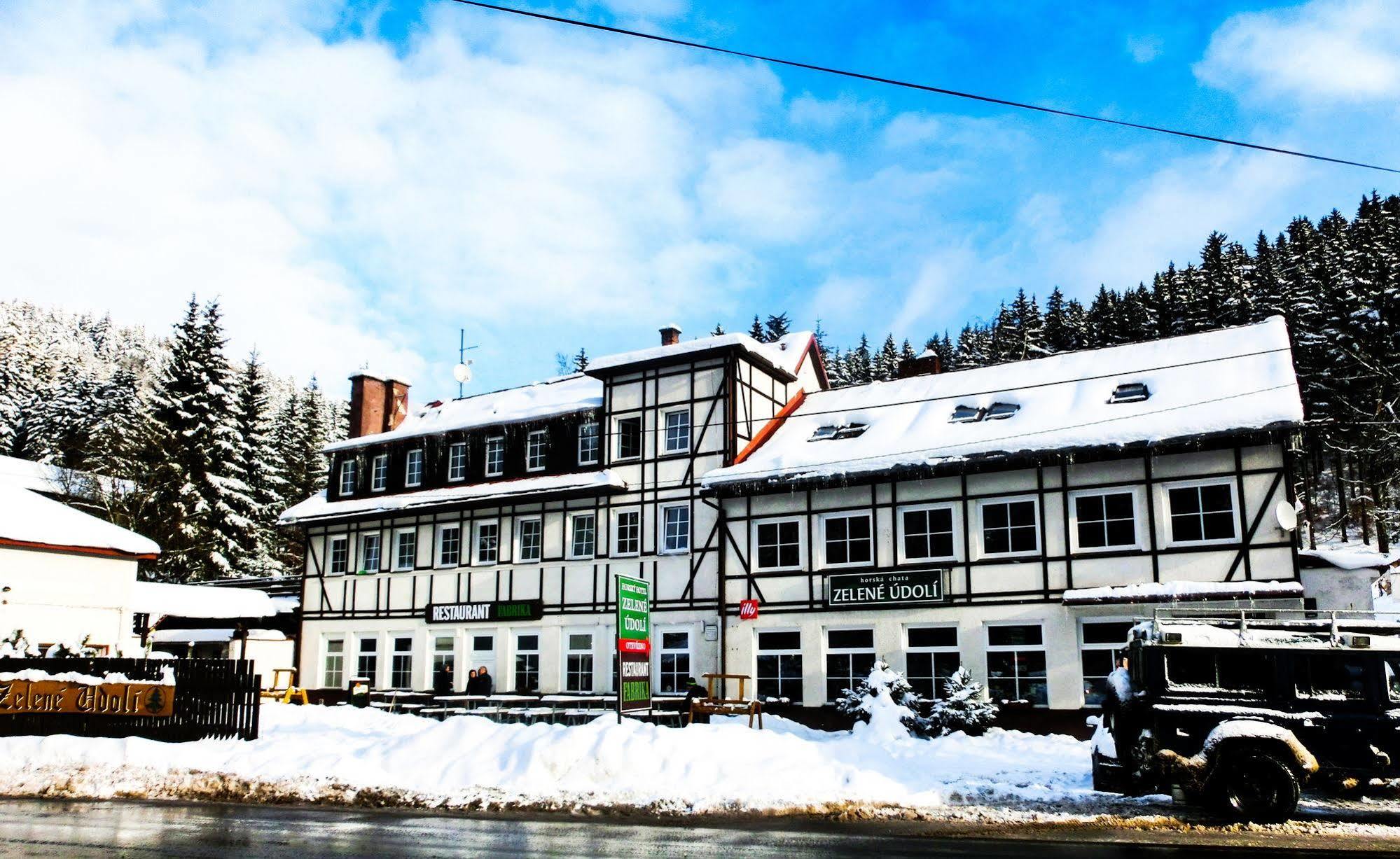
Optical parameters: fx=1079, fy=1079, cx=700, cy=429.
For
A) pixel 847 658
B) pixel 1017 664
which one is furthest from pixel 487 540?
pixel 1017 664

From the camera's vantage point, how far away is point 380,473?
37844 mm

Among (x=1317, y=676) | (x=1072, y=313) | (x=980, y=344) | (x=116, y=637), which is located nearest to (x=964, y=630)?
(x=1317, y=676)

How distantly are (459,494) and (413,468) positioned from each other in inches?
147

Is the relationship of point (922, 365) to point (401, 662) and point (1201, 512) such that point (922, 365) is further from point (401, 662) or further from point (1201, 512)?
point (401, 662)

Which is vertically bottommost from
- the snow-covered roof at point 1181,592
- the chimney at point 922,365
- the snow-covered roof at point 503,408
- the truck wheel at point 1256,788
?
the truck wheel at point 1256,788

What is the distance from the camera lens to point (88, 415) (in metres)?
69.5

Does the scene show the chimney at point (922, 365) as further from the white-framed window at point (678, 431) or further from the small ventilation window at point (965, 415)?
the white-framed window at point (678, 431)

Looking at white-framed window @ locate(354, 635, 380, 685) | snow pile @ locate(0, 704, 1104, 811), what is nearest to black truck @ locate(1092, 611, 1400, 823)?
snow pile @ locate(0, 704, 1104, 811)

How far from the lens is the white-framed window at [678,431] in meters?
31.0

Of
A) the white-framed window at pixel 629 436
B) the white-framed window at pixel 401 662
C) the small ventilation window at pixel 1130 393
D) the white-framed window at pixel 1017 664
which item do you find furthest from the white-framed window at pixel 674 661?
the small ventilation window at pixel 1130 393

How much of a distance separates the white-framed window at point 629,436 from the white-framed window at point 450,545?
6303 millimetres

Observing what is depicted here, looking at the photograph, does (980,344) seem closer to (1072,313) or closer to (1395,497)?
(1072,313)

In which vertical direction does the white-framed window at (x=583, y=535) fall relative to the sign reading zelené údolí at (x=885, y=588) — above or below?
above

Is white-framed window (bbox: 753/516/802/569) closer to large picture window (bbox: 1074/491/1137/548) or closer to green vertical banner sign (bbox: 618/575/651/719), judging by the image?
large picture window (bbox: 1074/491/1137/548)
